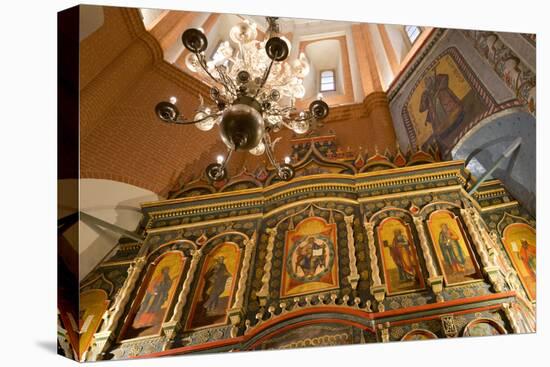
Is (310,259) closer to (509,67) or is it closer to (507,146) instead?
(507,146)

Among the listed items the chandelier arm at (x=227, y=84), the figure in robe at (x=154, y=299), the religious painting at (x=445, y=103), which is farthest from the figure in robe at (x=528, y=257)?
the figure in robe at (x=154, y=299)

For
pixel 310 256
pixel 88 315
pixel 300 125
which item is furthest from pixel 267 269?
pixel 88 315

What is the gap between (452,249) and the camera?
4.02 metres

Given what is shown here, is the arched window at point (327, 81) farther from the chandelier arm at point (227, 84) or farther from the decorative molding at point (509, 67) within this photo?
the chandelier arm at point (227, 84)

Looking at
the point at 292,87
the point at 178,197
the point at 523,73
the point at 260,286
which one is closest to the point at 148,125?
the point at 178,197

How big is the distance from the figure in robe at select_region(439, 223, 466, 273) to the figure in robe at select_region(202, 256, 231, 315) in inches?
76.3

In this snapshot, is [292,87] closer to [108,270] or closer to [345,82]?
[345,82]

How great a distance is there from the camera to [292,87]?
418cm

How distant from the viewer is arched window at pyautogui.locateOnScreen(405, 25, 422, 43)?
439 cm

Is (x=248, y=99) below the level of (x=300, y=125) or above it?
below

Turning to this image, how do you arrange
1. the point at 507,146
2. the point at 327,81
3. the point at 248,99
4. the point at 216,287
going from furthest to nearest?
the point at 327,81
the point at 507,146
the point at 216,287
the point at 248,99

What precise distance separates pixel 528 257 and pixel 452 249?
75 cm

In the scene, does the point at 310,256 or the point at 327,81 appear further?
the point at 327,81

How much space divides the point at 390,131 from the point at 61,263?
3.52 m
